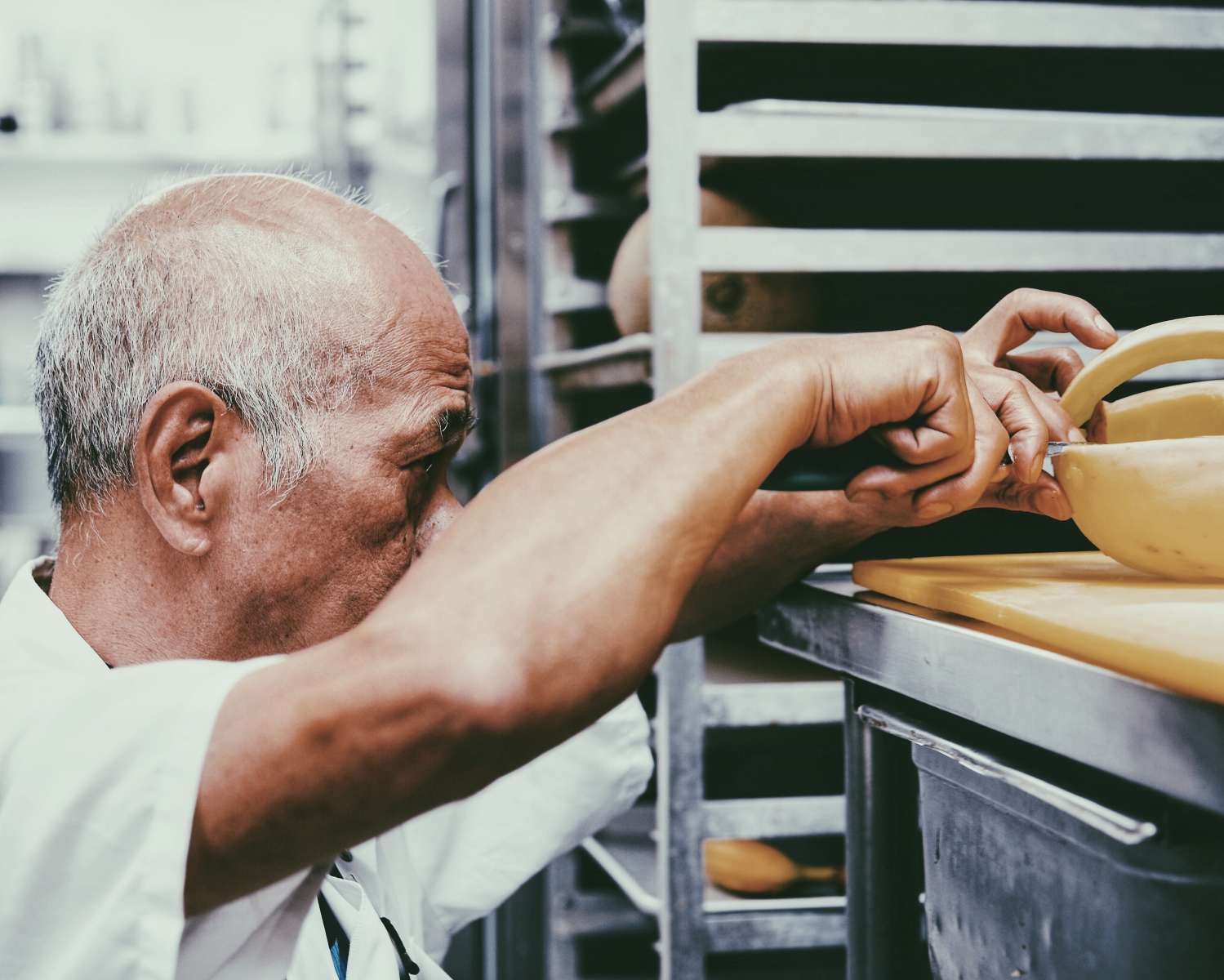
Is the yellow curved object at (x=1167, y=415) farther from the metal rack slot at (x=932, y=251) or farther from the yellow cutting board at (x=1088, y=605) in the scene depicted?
the metal rack slot at (x=932, y=251)

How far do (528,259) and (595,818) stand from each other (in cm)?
140

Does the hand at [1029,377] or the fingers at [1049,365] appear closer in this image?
the hand at [1029,377]

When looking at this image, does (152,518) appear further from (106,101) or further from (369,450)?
(106,101)

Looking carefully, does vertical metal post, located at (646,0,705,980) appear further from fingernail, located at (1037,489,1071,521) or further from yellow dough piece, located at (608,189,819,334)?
fingernail, located at (1037,489,1071,521)

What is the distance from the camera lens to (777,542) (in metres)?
1.18

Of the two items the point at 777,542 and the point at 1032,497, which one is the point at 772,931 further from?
the point at 1032,497

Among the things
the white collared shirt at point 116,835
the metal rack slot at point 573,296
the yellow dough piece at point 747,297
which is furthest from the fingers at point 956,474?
the metal rack slot at point 573,296

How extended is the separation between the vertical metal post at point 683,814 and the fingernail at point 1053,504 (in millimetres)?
703

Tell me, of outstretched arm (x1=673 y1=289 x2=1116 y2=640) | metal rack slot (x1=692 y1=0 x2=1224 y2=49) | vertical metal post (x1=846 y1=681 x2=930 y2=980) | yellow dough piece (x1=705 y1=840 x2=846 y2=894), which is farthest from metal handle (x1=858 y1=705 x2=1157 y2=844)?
metal rack slot (x1=692 y1=0 x2=1224 y2=49)

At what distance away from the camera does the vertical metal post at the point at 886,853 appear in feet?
3.46

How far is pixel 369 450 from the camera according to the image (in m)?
1.03

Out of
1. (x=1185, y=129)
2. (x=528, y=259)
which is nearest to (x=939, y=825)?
(x=1185, y=129)

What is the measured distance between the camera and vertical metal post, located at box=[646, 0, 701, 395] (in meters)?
1.56

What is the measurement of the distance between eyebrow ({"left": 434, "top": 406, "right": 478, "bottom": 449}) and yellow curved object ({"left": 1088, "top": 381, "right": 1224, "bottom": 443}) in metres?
0.61
